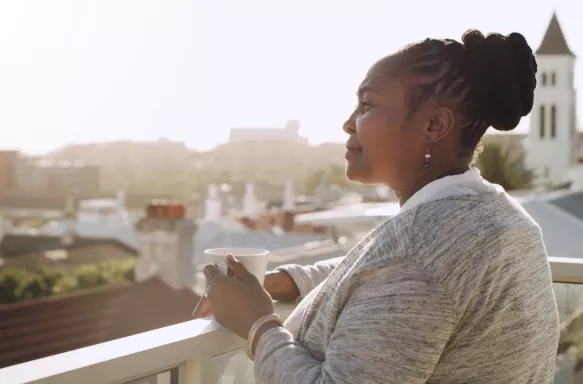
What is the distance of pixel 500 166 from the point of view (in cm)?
2897

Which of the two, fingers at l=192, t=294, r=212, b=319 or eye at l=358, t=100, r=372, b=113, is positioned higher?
eye at l=358, t=100, r=372, b=113

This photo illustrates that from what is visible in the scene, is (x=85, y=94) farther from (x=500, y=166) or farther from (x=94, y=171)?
(x=500, y=166)

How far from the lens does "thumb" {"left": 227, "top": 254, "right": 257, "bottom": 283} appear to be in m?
1.10

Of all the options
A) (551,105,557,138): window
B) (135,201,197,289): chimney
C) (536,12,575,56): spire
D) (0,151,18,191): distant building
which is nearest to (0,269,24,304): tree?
(135,201,197,289): chimney

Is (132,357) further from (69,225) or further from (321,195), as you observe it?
(69,225)

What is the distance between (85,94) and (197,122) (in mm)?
6632

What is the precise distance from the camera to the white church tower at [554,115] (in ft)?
127

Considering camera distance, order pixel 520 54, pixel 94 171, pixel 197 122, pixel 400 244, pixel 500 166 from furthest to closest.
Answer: pixel 197 122
pixel 94 171
pixel 500 166
pixel 520 54
pixel 400 244

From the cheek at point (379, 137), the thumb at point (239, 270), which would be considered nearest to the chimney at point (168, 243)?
the thumb at point (239, 270)

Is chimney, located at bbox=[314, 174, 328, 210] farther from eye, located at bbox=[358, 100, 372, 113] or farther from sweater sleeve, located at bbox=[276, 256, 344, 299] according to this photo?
eye, located at bbox=[358, 100, 372, 113]

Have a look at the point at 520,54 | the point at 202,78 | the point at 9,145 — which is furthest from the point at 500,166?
the point at 520,54

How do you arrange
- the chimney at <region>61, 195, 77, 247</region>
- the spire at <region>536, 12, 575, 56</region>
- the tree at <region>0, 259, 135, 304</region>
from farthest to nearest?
the spire at <region>536, 12, 575, 56</region> → the chimney at <region>61, 195, 77, 247</region> → the tree at <region>0, 259, 135, 304</region>

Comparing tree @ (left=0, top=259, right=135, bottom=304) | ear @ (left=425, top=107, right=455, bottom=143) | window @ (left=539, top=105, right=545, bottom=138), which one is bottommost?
tree @ (left=0, top=259, right=135, bottom=304)

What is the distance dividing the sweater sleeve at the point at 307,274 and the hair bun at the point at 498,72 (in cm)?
44
